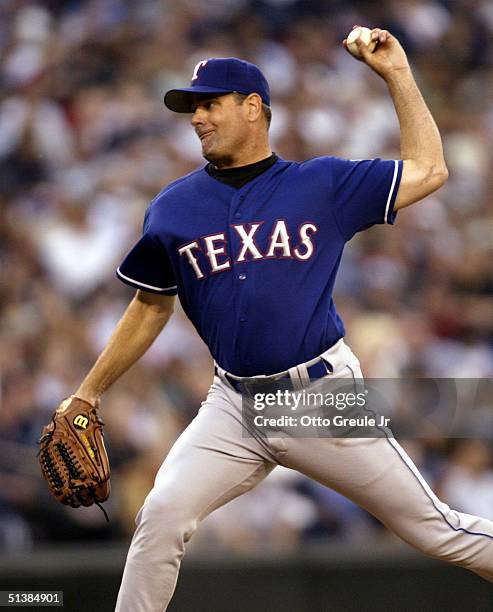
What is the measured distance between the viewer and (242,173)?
326 cm

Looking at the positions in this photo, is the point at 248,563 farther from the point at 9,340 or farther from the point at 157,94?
the point at 157,94

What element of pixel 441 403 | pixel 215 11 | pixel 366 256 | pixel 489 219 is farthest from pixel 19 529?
pixel 215 11

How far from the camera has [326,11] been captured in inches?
304

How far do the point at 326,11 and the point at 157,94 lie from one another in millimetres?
1388

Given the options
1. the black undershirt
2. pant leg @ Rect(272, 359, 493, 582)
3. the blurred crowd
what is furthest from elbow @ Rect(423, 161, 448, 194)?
the blurred crowd

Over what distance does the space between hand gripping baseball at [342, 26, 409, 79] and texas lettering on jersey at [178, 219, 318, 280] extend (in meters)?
0.46

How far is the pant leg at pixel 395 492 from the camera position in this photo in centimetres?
306

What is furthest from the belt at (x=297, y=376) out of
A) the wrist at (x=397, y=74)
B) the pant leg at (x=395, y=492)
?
the wrist at (x=397, y=74)

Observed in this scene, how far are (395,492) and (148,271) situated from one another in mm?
948

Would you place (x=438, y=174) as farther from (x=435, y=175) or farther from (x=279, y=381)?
(x=279, y=381)

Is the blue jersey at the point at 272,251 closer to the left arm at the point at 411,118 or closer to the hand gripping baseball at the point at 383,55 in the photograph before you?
the left arm at the point at 411,118

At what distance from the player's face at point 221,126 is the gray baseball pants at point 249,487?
2.11 ft

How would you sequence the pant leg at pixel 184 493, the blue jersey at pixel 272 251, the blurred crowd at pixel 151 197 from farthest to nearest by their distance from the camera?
the blurred crowd at pixel 151 197 < the blue jersey at pixel 272 251 < the pant leg at pixel 184 493

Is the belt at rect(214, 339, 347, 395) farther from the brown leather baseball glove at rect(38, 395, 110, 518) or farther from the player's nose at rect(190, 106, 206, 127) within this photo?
the player's nose at rect(190, 106, 206, 127)
